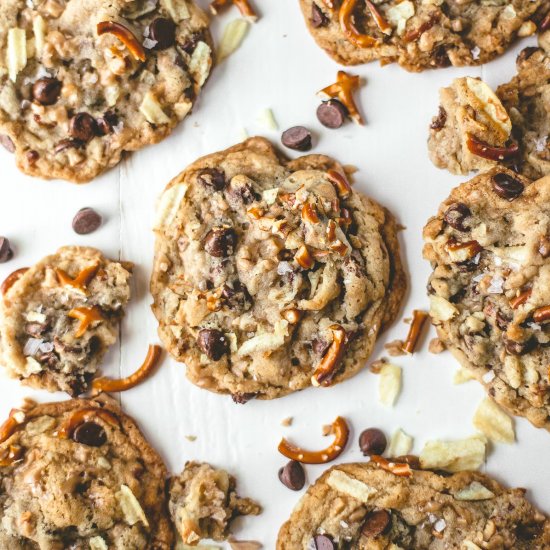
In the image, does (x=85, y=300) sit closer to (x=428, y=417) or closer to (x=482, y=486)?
(x=428, y=417)

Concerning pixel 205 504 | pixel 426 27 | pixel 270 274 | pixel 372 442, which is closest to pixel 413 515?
pixel 372 442

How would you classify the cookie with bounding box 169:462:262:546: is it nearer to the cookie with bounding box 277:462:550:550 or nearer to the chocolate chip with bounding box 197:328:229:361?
the cookie with bounding box 277:462:550:550

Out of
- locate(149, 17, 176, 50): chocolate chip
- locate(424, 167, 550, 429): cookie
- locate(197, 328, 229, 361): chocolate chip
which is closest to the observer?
locate(424, 167, 550, 429): cookie

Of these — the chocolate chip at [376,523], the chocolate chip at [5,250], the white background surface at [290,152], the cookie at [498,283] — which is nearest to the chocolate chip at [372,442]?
the white background surface at [290,152]

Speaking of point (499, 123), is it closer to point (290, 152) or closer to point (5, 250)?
point (290, 152)

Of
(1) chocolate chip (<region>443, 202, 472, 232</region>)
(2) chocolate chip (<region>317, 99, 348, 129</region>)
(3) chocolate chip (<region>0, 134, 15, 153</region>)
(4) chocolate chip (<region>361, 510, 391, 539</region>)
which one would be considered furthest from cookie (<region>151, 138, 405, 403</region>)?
(3) chocolate chip (<region>0, 134, 15, 153</region>)

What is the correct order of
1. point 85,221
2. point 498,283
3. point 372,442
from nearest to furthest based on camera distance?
point 498,283 < point 372,442 < point 85,221
